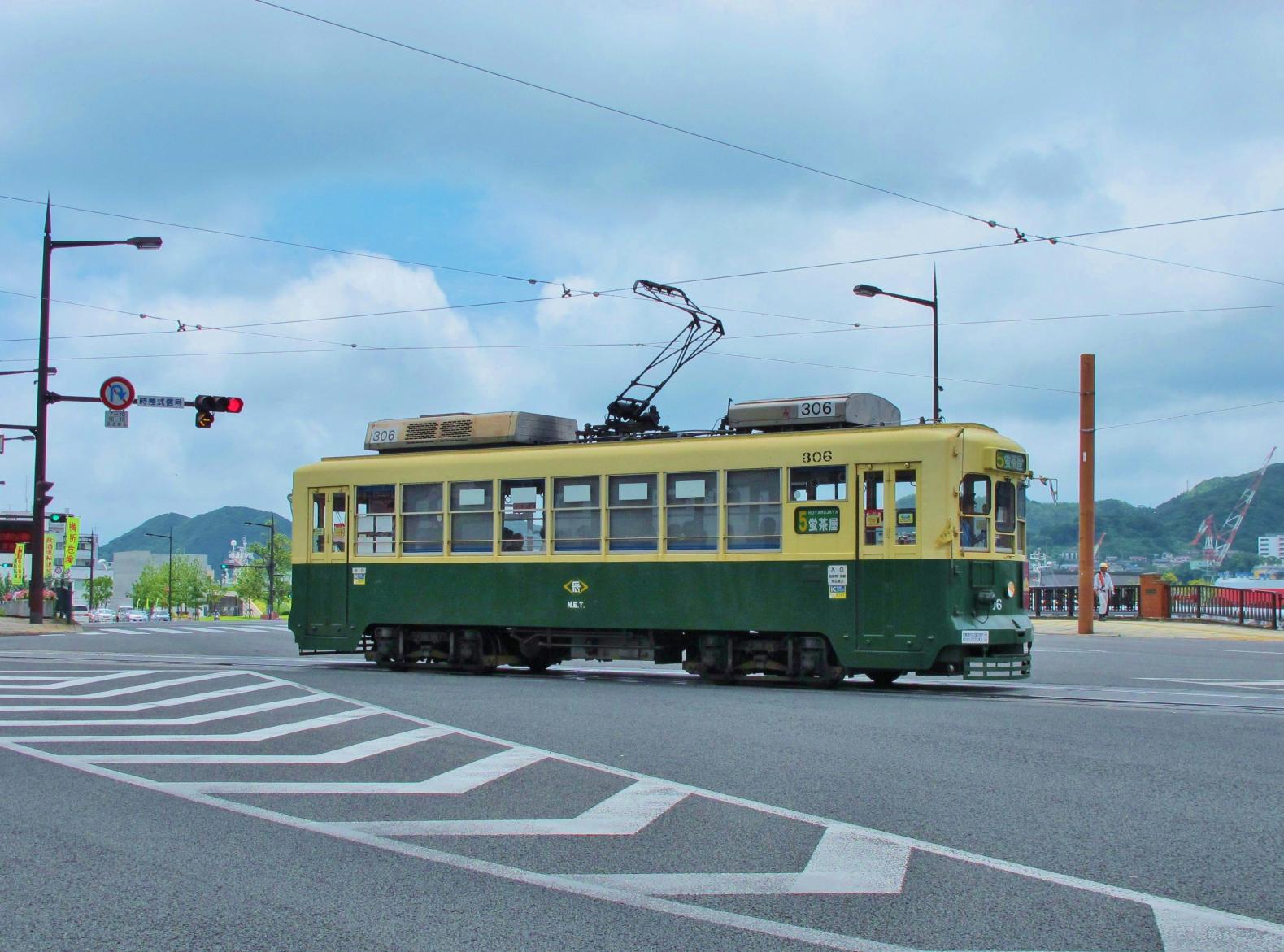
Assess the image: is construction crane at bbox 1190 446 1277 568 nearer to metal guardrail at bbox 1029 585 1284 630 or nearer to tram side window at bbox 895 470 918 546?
metal guardrail at bbox 1029 585 1284 630

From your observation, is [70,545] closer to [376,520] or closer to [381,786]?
[376,520]

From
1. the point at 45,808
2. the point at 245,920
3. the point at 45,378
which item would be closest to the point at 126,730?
the point at 45,808

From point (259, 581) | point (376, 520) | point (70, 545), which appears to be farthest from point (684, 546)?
point (259, 581)

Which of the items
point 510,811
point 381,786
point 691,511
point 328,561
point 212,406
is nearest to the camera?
point 510,811

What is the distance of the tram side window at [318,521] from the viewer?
20578 mm

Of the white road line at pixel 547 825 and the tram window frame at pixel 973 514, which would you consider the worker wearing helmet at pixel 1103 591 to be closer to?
the tram window frame at pixel 973 514

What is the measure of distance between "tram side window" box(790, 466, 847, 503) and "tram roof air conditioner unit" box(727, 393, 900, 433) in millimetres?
751

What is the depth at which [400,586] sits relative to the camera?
19.7m

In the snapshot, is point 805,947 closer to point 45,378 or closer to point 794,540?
point 794,540

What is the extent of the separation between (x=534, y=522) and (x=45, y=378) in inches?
704

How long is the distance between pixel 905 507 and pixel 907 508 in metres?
0.02

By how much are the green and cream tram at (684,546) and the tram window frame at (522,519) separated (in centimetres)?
3

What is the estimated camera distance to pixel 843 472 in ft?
53.8

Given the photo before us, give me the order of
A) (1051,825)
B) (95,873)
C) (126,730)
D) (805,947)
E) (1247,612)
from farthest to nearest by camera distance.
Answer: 1. (1247,612)
2. (126,730)
3. (1051,825)
4. (95,873)
5. (805,947)
